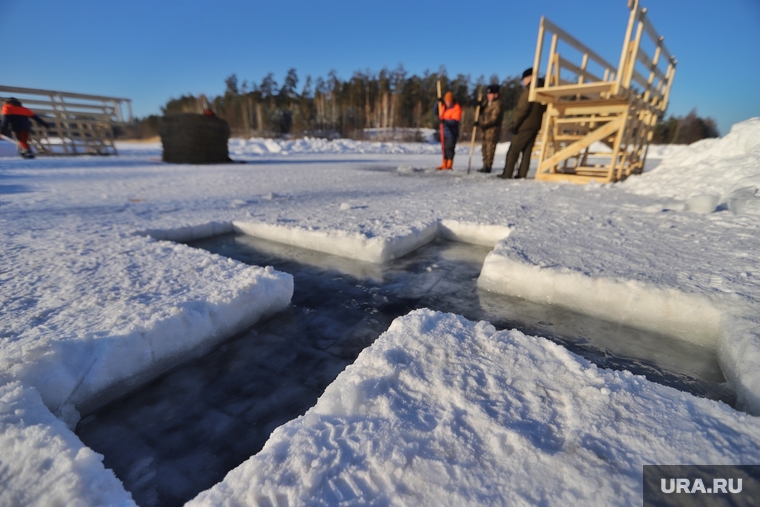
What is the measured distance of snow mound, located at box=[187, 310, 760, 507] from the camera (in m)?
0.72

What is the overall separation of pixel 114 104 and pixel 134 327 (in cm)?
1238

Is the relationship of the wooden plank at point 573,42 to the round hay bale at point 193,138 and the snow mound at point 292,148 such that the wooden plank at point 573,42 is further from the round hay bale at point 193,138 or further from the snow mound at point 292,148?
the snow mound at point 292,148

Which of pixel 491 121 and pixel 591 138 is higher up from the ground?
pixel 491 121

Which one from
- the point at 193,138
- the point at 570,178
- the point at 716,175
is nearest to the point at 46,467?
the point at 716,175

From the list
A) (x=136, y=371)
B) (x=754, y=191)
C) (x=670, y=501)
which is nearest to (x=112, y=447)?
(x=136, y=371)

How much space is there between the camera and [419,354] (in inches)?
45.4

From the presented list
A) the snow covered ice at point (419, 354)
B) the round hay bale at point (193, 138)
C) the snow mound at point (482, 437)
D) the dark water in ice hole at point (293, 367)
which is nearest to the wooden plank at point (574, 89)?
the snow covered ice at point (419, 354)

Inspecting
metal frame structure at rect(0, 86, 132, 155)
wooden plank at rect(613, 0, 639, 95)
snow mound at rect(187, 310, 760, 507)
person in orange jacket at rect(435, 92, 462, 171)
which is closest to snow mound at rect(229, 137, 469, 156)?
metal frame structure at rect(0, 86, 132, 155)

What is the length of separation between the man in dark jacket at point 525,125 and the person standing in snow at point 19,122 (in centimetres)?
1125

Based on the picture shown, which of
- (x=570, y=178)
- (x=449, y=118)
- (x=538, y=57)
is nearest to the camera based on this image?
(x=538, y=57)

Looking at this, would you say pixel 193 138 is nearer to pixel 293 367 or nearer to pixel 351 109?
pixel 293 367

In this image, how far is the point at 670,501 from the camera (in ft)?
2.33

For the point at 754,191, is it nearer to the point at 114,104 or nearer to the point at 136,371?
the point at 136,371

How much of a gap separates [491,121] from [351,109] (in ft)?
108
